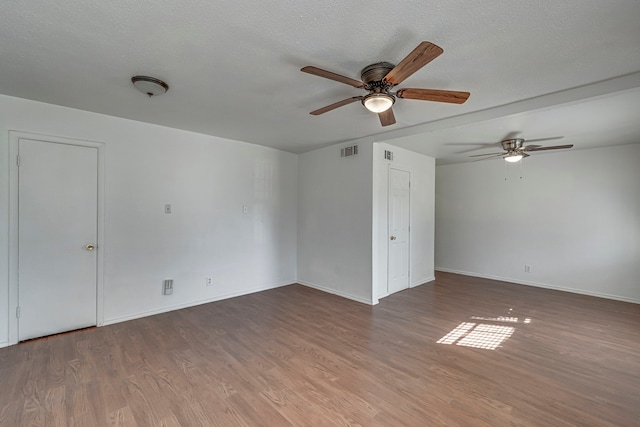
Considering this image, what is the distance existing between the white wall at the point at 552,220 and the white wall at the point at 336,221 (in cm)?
311

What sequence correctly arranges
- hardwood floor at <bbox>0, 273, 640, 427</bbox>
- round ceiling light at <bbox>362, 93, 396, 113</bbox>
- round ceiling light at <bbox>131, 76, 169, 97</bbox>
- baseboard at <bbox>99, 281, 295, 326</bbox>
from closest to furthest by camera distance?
hardwood floor at <bbox>0, 273, 640, 427</bbox> < round ceiling light at <bbox>362, 93, 396, 113</bbox> < round ceiling light at <bbox>131, 76, 169, 97</bbox> < baseboard at <bbox>99, 281, 295, 326</bbox>

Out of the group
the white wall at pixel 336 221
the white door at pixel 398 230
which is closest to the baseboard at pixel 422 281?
the white door at pixel 398 230

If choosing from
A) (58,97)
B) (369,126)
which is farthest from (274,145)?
(58,97)

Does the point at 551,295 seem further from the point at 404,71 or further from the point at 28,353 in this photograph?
the point at 28,353

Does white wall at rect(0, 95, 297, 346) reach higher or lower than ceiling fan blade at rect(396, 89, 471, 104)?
lower

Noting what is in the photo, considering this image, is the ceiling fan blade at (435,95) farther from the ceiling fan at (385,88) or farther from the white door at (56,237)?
the white door at (56,237)

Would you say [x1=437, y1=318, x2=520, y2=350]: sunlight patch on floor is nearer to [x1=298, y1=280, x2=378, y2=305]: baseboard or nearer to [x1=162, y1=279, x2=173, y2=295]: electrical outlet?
[x1=298, y1=280, x2=378, y2=305]: baseboard

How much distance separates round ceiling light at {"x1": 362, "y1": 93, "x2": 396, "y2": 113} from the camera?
2.26 m

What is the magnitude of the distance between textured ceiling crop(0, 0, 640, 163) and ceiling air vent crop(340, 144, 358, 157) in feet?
3.50

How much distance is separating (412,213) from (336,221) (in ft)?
4.78

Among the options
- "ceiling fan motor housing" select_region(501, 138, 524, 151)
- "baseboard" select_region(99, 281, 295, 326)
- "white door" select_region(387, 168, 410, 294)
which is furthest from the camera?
"white door" select_region(387, 168, 410, 294)

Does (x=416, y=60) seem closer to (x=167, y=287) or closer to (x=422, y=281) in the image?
(x=167, y=287)

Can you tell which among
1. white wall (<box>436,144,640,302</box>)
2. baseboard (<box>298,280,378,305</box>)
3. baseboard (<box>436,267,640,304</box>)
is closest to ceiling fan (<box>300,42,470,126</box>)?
baseboard (<box>298,280,378,305</box>)

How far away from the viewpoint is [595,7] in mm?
1585
